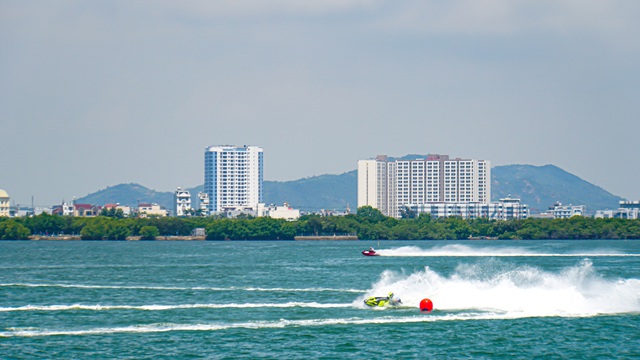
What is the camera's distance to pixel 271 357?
39.5 m

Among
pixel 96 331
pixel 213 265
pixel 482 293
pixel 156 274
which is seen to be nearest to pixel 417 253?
pixel 213 265

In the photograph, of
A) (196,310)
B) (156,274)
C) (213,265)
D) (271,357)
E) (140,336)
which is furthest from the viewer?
(213,265)

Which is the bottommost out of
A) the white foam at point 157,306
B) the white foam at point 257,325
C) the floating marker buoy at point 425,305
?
the white foam at point 257,325

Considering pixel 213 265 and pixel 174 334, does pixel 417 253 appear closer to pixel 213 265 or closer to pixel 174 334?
pixel 213 265

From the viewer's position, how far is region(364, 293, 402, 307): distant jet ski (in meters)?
52.8

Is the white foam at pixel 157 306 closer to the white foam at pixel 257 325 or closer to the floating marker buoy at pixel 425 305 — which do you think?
the floating marker buoy at pixel 425 305

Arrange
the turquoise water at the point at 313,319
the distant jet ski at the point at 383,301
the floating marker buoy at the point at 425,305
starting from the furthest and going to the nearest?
the distant jet ski at the point at 383,301
the floating marker buoy at the point at 425,305
the turquoise water at the point at 313,319

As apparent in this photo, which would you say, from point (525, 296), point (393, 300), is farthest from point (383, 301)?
point (525, 296)

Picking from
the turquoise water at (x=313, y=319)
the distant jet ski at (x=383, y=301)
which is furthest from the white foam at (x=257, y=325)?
the distant jet ski at (x=383, y=301)

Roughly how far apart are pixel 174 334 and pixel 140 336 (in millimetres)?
1415

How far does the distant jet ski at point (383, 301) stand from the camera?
2077 inches

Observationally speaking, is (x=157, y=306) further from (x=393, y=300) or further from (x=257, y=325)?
→ (x=393, y=300)

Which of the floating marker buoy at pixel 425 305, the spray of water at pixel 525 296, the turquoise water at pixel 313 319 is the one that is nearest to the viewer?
the turquoise water at pixel 313 319

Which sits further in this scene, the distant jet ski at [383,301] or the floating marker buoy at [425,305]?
the distant jet ski at [383,301]
